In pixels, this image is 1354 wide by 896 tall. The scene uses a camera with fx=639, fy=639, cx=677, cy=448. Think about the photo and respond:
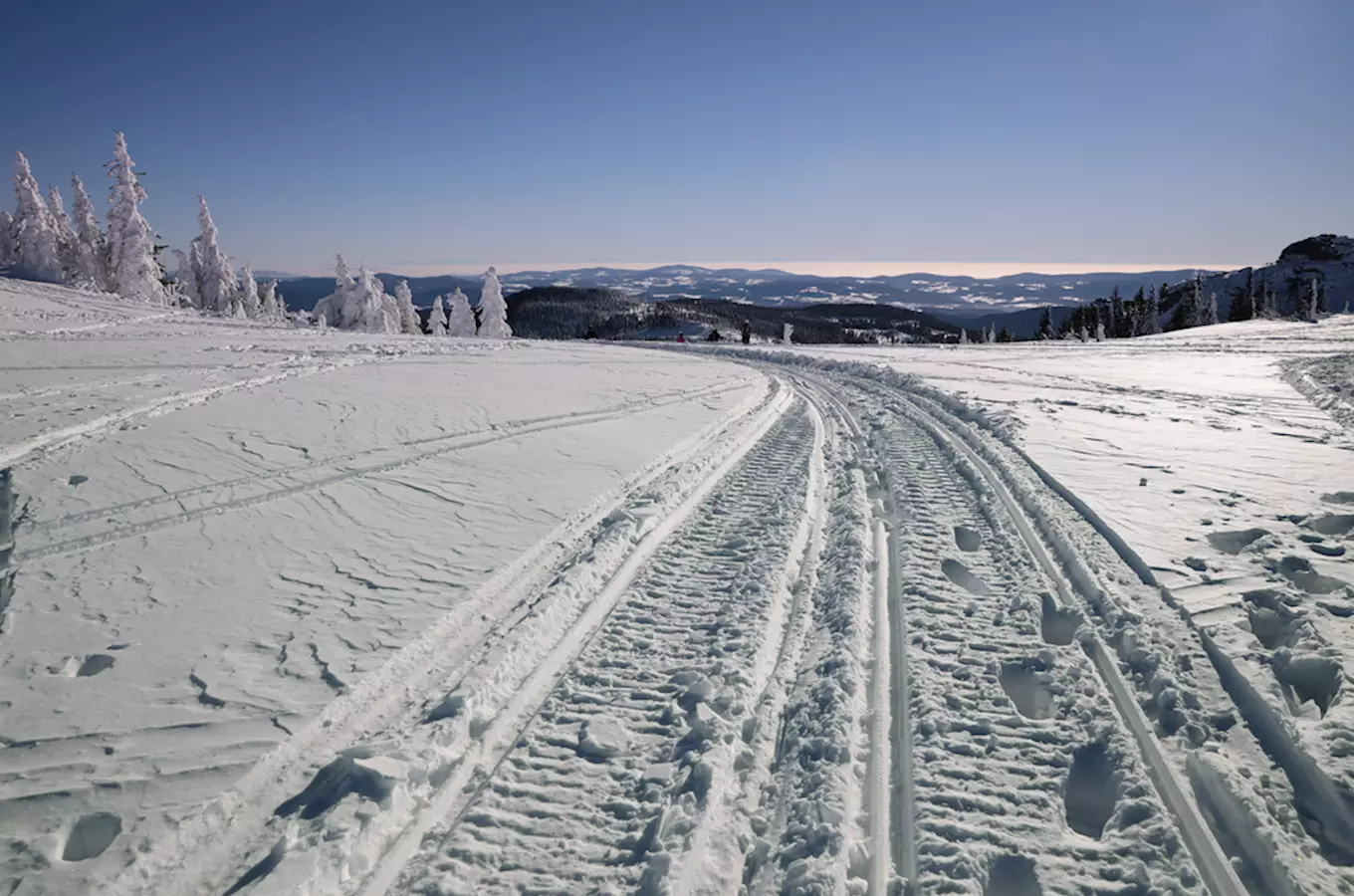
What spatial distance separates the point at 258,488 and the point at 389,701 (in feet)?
14.5

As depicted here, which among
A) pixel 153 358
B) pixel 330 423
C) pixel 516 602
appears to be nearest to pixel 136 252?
pixel 153 358

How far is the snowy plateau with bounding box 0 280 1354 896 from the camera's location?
2.88 meters

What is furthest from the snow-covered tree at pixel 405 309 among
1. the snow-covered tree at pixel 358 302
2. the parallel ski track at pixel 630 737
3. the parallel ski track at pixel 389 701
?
the parallel ski track at pixel 630 737

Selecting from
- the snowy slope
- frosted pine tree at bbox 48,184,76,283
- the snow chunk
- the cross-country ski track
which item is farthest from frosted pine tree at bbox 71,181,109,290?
the snow chunk

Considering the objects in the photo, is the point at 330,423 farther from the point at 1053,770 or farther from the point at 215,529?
the point at 1053,770

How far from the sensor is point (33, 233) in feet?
141

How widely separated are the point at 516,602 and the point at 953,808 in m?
3.30

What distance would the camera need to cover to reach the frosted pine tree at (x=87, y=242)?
157 feet

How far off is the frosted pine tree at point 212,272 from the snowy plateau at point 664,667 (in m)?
55.7

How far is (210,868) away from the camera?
2.79 meters

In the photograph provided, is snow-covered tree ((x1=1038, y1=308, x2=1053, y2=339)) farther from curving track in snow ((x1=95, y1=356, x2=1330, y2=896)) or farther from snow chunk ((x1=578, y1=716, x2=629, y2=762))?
snow chunk ((x1=578, y1=716, x2=629, y2=762))

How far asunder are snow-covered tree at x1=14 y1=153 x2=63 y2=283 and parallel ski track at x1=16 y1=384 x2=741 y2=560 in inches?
2029

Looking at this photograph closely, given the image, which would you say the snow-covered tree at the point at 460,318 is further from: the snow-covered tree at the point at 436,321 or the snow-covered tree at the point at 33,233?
the snow-covered tree at the point at 33,233

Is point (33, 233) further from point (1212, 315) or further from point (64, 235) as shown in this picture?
point (1212, 315)
